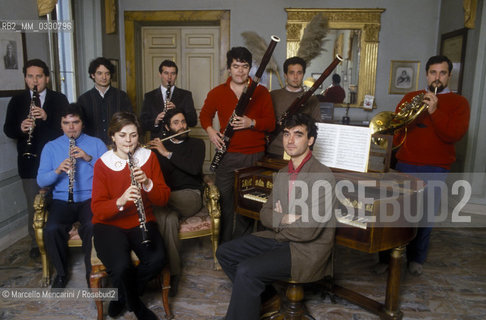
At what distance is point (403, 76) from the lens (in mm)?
5137

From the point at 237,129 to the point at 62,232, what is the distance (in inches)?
52.5

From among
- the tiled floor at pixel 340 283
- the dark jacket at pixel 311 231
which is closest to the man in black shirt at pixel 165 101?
the tiled floor at pixel 340 283

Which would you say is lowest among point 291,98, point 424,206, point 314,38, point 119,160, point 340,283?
point 340,283

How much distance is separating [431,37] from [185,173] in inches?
152

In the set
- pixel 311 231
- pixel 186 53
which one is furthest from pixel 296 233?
pixel 186 53

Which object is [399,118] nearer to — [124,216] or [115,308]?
[124,216]

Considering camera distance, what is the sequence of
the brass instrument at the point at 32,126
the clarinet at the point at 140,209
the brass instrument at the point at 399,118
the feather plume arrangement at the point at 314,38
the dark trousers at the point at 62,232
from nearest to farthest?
the clarinet at the point at 140,209 < the brass instrument at the point at 399,118 < the dark trousers at the point at 62,232 < the brass instrument at the point at 32,126 < the feather plume arrangement at the point at 314,38

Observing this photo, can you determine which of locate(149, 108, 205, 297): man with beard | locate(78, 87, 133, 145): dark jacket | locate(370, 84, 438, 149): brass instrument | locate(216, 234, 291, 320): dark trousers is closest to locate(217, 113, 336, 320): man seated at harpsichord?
locate(216, 234, 291, 320): dark trousers

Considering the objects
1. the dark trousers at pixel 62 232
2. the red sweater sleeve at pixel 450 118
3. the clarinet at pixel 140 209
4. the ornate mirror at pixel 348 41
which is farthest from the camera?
the ornate mirror at pixel 348 41

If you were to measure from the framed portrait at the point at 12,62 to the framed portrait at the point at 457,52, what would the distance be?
4.29 meters

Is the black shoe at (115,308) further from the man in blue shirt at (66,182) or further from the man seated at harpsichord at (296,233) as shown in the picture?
the man seated at harpsichord at (296,233)

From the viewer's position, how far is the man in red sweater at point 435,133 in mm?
2674

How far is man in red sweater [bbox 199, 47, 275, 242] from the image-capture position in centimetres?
288

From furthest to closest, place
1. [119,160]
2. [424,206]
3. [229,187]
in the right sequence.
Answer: [229,187], [424,206], [119,160]
